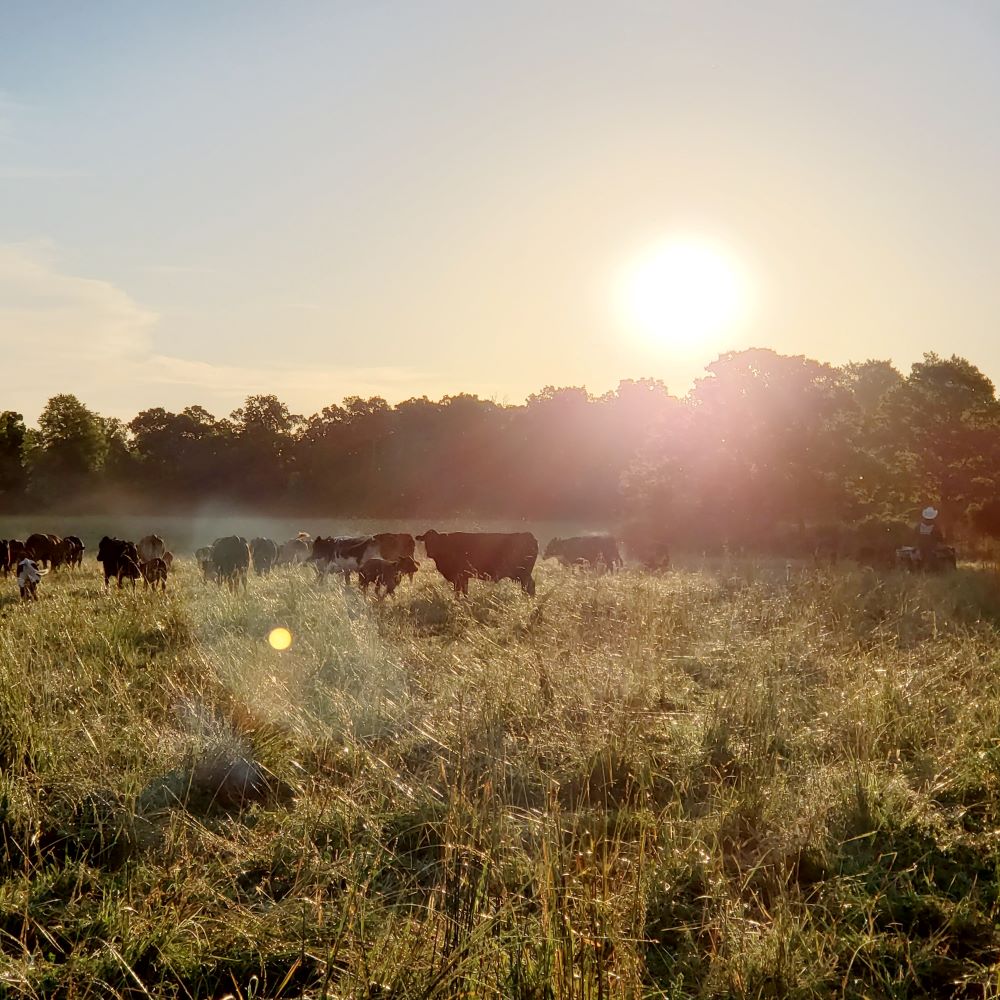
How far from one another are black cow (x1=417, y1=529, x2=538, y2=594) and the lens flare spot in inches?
369

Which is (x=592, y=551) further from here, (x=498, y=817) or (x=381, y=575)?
(x=498, y=817)

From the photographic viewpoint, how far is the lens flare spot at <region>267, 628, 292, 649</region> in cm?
1065

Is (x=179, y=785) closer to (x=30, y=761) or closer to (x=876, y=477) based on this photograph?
(x=30, y=761)

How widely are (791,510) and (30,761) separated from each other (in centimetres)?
3746

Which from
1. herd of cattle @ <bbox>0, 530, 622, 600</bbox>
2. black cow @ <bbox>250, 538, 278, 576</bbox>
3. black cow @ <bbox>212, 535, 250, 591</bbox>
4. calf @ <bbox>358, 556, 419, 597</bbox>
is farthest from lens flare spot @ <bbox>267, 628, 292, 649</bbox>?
black cow @ <bbox>250, 538, 278, 576</bbox>

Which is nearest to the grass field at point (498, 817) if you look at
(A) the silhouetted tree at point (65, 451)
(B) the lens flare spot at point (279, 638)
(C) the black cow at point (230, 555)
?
(B) the lens flare spot at point (279, 638)

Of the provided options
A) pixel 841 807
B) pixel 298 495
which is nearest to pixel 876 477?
pixel 841 807

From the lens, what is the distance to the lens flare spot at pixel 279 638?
10.7m

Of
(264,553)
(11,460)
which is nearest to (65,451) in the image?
(11,460)

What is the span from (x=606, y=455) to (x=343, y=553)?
40.6 meters

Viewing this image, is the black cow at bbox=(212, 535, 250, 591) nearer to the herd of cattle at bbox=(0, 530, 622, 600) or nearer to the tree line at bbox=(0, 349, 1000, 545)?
the herd of cattle at bbox=(0, 530, 622, 600)

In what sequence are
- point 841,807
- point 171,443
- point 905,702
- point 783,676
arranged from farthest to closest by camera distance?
point 171,443 < point 783,676 < point 905,702 < point 841,807

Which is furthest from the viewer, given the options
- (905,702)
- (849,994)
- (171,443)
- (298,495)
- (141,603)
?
(171,443)

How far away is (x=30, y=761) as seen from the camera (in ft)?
21.0
